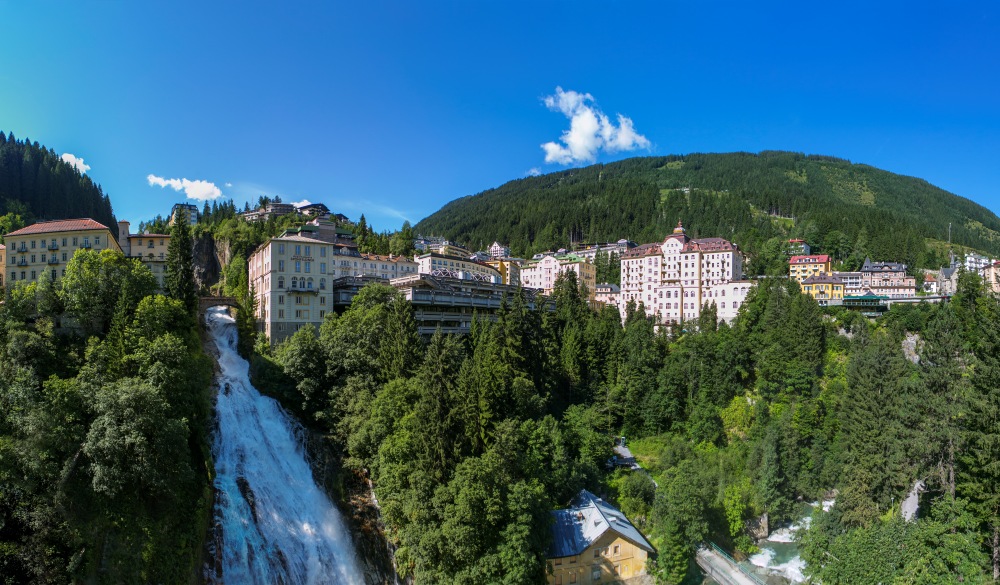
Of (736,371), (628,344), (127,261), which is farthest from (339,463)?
(736,371)

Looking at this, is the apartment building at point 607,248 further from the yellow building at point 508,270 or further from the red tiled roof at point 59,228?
the red tiled roof at point 59,228

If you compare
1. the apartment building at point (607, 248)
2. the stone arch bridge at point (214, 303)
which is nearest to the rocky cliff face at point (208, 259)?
the stone arch bridge at point (214, 303)

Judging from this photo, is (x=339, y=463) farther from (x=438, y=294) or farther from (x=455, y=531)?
(x=438, y=294)

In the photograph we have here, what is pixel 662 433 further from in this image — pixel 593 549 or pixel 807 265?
pixel 807 265

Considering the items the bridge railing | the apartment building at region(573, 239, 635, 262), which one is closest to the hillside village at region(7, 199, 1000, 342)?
the apartment building at region(573, 239, 635, 262)

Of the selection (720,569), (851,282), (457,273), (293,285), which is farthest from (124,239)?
(851,282)
